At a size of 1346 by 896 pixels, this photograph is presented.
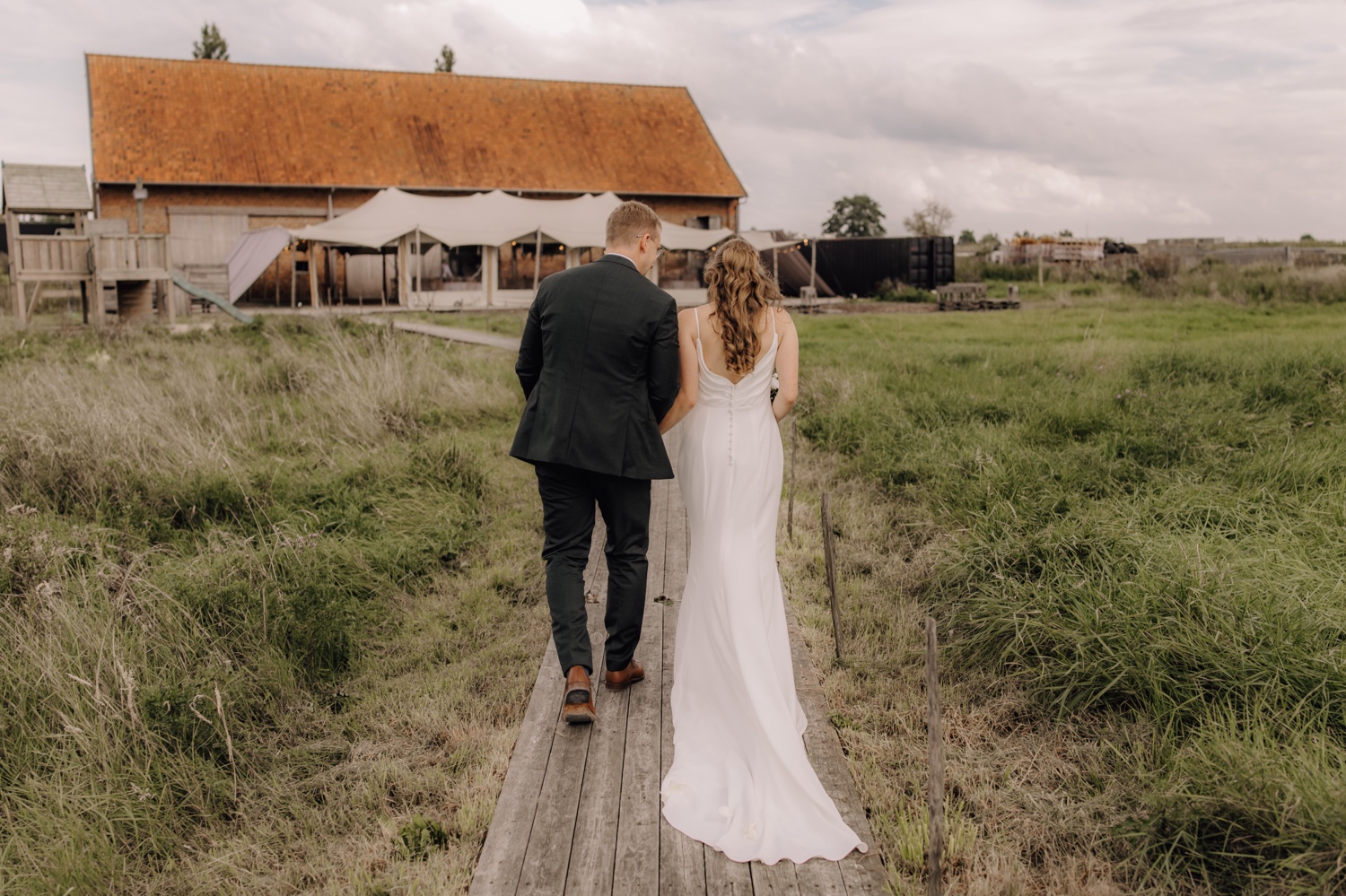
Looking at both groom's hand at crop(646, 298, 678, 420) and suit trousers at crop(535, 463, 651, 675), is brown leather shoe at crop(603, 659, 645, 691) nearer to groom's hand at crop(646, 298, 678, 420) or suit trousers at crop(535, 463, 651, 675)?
suit trousers at crop(535, 463, 651, 675)

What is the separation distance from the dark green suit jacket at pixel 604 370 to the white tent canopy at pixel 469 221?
959 inches

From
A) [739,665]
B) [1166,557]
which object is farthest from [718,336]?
[1166,557]

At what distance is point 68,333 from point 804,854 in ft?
55.7

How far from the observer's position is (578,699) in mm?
3900

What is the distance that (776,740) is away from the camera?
3.29m

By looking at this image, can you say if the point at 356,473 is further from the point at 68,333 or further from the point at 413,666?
the point at 68,333

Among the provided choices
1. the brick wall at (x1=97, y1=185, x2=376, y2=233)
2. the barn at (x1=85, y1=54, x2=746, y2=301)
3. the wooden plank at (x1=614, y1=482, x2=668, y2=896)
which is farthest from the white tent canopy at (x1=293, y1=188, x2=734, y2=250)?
the wooden plank at (x1=614, y1=482, x2=668, y2=896)

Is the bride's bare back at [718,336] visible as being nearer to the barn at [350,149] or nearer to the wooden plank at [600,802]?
the wooden plank at [600,802]

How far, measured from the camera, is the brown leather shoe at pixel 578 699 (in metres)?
3.87

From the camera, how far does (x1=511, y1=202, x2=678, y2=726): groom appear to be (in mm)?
3766

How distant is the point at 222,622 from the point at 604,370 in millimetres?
2551

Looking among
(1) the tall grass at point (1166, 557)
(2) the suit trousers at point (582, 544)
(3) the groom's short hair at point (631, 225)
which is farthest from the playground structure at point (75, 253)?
(3) the groom's short hair at point (631, 225)

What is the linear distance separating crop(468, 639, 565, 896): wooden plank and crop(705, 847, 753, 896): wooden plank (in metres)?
0.58

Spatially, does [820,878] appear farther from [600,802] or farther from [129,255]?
[129,255]
